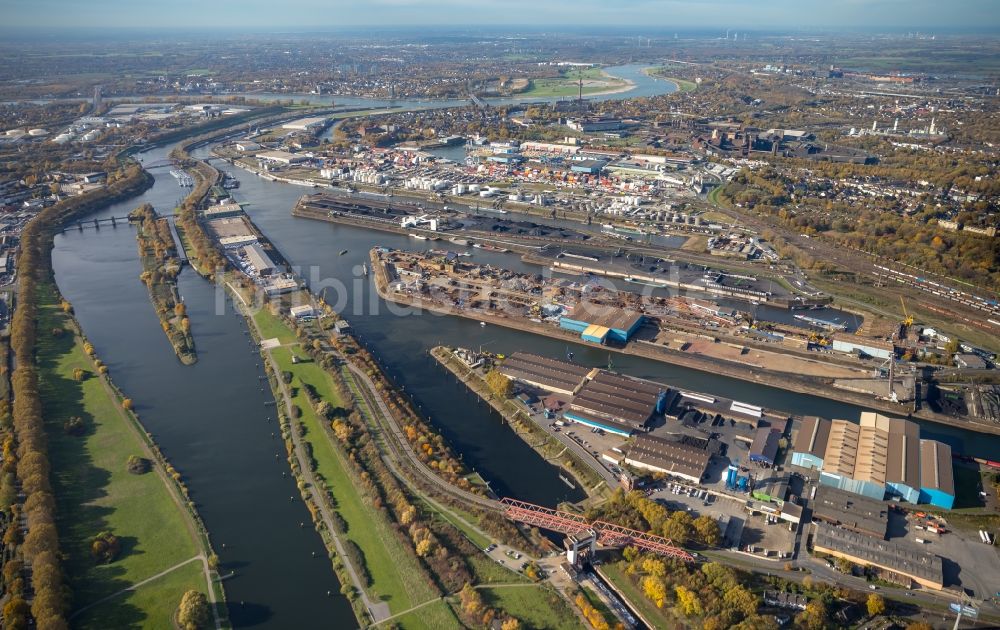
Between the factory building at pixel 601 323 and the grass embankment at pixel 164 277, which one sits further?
the grass embankment at pixel 164 277

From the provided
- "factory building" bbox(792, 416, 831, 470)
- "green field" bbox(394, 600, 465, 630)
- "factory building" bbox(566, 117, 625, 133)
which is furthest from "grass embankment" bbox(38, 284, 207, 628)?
"factory building" bbox(566, 117, 625, 133)

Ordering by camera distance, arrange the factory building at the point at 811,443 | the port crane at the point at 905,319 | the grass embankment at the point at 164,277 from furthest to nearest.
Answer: the grass embankment at the point at 164,277 → the port crane at the point at 905,319 → the factory building at the point at 811,443

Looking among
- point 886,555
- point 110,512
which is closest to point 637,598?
point 886,555

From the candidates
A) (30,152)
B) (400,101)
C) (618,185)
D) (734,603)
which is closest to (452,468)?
(734,603)

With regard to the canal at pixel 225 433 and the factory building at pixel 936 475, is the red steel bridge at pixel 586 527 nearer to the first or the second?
the canal at pixel 225 433

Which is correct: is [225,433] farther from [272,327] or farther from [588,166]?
[588,166]

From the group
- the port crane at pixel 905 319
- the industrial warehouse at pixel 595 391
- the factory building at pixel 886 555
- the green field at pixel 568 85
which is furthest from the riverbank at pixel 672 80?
the factory building at pixel 886 555
